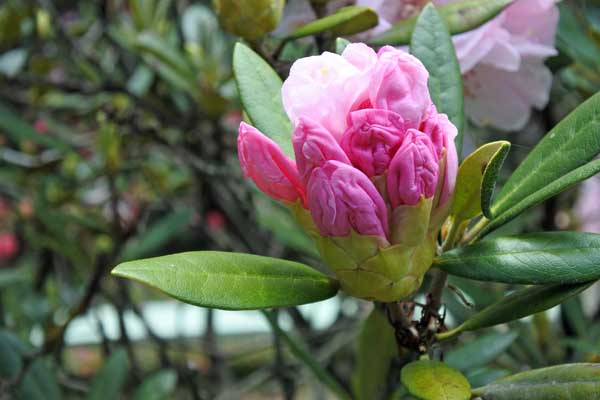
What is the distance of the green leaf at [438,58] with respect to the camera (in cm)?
69

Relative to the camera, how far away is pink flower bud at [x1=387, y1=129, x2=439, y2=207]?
1.76 feet

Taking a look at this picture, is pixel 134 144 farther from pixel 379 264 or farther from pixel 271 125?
pixel 379 264

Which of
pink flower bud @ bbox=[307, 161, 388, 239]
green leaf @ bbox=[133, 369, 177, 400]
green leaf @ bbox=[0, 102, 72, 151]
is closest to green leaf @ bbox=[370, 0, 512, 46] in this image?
pink flower bud @ bbox=[307, 161, 388, 239]

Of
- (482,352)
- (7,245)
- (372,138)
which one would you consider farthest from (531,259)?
(7,245)

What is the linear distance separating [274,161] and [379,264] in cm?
11

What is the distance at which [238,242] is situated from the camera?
203 cm

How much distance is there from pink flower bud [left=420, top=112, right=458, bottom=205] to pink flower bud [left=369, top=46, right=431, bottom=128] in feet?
0.05

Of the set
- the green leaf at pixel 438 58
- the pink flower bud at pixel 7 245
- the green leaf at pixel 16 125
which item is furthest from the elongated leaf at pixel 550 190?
the pink flower bud at pixel 7 245

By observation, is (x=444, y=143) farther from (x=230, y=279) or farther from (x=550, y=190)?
(x=230, y=279)

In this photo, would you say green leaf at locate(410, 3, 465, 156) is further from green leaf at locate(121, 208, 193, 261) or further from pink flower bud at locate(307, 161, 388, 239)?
green leaf at locate(121, 208, 193, 261)

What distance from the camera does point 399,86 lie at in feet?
1.76

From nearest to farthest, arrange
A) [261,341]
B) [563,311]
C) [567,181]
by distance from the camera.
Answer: [567,181], [563,311], [261,341]

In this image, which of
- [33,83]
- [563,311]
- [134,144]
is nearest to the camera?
[563,311]

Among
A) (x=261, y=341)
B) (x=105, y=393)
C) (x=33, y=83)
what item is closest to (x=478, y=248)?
(x=105, y=393)
